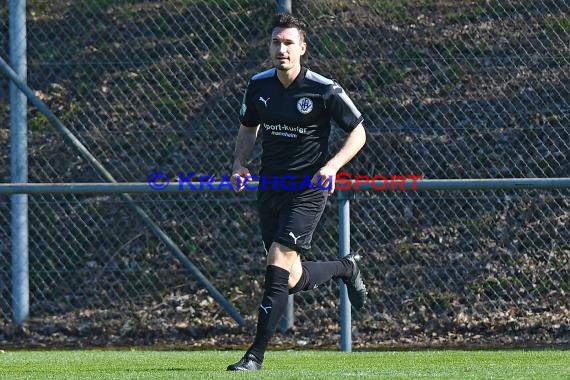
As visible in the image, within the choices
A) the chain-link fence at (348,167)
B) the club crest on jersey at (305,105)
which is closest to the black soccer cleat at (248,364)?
the club crest on jersey at (305,105)

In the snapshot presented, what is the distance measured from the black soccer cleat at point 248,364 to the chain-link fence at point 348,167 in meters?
3.31

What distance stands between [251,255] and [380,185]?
228 cm

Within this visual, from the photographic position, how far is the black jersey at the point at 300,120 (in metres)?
6.80

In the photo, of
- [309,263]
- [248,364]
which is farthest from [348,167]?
[248,364]

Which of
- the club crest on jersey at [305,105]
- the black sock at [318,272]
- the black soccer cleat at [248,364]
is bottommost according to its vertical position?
the black soccer cleat at [248,364]

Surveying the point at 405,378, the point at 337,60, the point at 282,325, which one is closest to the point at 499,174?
the point at 337,60

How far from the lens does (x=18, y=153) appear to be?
9.68 m

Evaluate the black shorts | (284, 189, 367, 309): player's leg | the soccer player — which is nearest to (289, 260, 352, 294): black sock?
(284, 189, 367, 309): player's leg

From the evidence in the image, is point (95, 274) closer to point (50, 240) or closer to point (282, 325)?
point (50, 240)

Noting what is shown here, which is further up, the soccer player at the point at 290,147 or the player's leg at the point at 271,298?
the soccer player at the point at 290,147

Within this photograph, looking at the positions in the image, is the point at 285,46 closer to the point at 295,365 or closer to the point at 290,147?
the point at 290,147

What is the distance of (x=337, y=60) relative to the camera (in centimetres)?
1159

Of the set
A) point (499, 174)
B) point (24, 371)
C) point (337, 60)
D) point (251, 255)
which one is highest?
point (337, 60)

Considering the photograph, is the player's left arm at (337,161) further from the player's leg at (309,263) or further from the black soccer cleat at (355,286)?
the black soccer cleat at (355,286)
